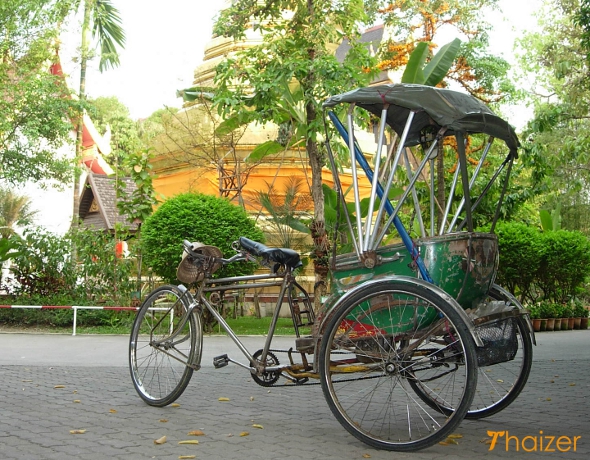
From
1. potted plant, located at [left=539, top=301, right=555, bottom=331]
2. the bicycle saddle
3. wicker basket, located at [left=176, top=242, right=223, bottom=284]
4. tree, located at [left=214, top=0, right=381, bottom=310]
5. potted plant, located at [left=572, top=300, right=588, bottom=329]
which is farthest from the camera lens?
potted plant, located at [left=572, top=300, right=588, bottom=329]

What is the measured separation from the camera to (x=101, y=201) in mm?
30562

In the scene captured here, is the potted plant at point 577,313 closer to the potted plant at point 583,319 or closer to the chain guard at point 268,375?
the potted plant at point 583,319

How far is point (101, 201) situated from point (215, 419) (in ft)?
86.0

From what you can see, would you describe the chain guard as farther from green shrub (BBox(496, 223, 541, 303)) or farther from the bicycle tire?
green shrub (BBox(496, 223, 541, 303))

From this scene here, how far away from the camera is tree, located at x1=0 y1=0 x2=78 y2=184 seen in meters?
19.4

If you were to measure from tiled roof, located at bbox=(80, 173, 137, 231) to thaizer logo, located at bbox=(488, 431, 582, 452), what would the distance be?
24002mm

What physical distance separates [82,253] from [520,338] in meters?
11.1

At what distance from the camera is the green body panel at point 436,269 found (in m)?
4.70

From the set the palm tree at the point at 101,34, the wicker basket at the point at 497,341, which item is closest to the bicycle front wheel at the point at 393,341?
the wicker basket at the point at 497,341

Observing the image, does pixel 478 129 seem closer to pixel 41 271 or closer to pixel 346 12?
pixel 346 12

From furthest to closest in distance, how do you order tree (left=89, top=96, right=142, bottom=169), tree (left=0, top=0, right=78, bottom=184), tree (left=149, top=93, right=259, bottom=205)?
tree (left=89, top=96, right=142, bottom=169) → tree (left=0, top=0, right=78, bottom=184) → tree (left=149, top=93, right=259, bottom=205)

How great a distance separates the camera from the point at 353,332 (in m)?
4.77

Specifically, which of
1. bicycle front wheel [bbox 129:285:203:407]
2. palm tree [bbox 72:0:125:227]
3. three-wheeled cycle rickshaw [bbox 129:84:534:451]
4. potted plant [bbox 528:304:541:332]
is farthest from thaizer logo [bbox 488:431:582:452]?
palm tree [bbox 72:0:125:227]

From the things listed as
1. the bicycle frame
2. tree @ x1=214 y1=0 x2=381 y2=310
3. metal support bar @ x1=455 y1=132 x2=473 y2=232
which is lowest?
the bicycle frame
